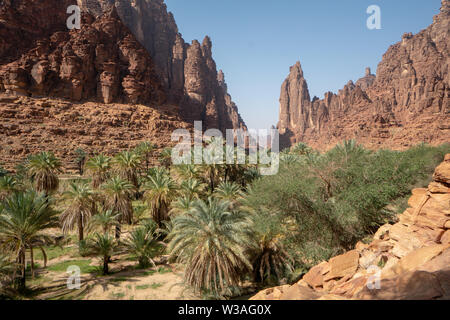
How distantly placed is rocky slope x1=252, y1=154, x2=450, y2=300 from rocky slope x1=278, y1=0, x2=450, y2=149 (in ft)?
231

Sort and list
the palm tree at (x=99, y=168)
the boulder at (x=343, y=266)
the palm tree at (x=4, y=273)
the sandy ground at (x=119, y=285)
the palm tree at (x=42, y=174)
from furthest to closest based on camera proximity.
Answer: the palm tree at (x=99, y=168) → the palm tree at (x=42, y=174) → the sandy ground at (x=119, y=285) → the palm tree at (x=4, y=273) → the boulder at (x=343, y=266)

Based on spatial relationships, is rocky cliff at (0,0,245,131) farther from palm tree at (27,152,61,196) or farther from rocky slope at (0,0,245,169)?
palm tree at (27,152,61,196)

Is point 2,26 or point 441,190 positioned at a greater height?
point 2,26

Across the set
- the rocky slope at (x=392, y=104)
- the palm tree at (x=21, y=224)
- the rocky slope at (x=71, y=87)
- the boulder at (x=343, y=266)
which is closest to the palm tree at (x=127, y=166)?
the palm tree at (x=21, y=224)

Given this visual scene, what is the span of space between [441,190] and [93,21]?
109 metres

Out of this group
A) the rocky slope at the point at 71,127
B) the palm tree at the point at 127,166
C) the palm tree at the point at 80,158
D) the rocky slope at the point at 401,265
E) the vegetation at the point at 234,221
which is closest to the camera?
the rocky slope at the point at 401,265

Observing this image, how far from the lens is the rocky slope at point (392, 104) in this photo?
72.9m

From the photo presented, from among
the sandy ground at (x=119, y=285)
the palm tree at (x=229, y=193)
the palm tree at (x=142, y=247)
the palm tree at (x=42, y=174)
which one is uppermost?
the palm tree at (x=42, y=174)

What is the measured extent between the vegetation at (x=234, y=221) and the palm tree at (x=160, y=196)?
10 cm

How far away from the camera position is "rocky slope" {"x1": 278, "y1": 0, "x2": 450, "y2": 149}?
7288cm

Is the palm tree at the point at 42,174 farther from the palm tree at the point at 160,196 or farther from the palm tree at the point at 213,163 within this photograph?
the palm tree at the point at 213,163

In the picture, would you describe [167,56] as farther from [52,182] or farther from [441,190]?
[441,190]

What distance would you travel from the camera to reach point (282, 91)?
15800 centimetres
